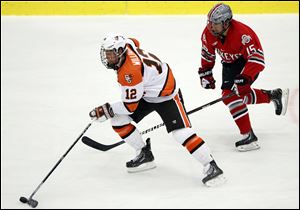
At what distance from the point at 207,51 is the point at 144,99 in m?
0.66

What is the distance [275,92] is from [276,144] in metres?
0.34

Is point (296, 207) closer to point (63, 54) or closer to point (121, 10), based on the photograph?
point (63, 54)

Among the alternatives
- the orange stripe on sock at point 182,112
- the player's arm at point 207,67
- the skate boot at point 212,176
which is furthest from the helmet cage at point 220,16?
the skate boot at point 212,176

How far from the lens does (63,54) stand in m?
5.41

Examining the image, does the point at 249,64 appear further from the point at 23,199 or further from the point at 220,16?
the point at 23,199

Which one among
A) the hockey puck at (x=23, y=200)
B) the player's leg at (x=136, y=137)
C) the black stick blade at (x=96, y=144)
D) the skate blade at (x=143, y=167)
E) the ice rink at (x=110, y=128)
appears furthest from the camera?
the black stick blade at (x=96, y=144)

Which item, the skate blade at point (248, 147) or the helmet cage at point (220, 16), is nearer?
the helmet cage at point (220, 16)

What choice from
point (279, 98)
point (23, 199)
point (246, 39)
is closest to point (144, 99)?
point (246, 39)

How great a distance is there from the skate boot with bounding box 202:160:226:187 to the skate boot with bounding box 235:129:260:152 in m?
0.52

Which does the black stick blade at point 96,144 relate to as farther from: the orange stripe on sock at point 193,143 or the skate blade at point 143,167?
the orange stripe on sock at point 193,143

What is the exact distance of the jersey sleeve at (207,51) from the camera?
377 centimetres

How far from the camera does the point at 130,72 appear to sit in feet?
10.4

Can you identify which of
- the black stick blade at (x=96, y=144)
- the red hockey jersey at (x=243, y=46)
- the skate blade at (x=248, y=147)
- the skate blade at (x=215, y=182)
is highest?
the red hockey jersey at (x=243, y=46)

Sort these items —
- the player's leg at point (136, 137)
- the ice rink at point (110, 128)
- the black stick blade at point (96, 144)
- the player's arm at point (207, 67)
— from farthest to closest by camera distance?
the player's arm at point (207, 67) < the black stick blade at point (96, 144) < the player's leg at point (136, 137) < the ice rink at point (110, 128)
